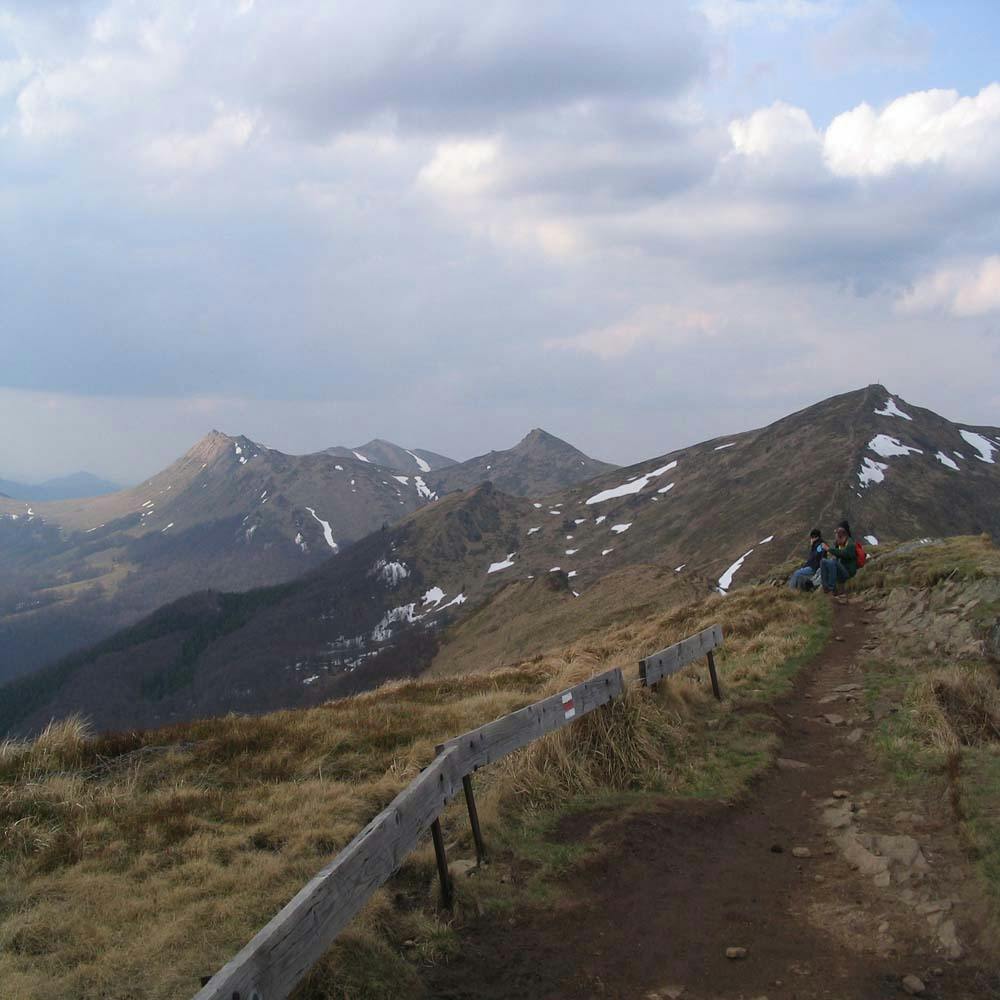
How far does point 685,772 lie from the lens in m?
9.59

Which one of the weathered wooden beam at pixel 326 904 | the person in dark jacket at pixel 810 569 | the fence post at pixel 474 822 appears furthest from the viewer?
the person in dark jacket at pixel 810 569

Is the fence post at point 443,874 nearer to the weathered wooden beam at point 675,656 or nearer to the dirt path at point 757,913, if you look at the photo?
the dirt path at point 757,913

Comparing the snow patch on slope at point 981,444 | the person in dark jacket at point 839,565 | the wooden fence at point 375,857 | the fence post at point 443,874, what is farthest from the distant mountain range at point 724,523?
the fence post at point 443,874

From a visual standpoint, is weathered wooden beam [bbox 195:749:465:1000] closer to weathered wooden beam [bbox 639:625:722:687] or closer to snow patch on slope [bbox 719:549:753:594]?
weathered wooden beam [bbox 639:625:722:687]

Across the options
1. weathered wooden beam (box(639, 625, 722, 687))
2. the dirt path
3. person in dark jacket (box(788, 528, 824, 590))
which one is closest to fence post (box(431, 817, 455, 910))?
the dirt path

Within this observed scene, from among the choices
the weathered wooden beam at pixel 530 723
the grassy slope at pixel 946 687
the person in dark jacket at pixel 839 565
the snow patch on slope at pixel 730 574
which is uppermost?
the weathered wooden beam at pixel 530 723

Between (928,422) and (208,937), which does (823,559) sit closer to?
(208,937)

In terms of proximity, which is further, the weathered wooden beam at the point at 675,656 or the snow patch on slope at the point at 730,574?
the snow patch on slope at the point at 730,574

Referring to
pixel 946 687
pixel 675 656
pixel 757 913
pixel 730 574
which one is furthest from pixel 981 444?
pixel 757 913

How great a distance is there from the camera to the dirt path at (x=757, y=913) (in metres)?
5.52

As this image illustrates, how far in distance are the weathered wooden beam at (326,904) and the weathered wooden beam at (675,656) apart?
4.91 meters

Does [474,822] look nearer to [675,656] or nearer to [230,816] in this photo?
[230,816]

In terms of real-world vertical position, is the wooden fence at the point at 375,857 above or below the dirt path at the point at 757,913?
above

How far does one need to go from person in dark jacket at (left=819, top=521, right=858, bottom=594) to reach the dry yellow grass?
11.7m
